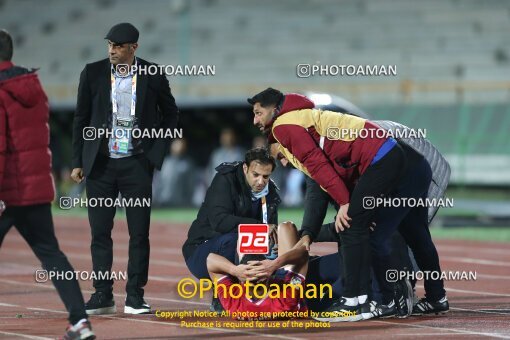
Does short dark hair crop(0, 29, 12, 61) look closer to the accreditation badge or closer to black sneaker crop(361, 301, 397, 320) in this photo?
the accreditation badge

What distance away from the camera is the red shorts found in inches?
344

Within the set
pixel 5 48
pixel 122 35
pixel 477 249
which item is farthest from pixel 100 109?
pixel 477 249

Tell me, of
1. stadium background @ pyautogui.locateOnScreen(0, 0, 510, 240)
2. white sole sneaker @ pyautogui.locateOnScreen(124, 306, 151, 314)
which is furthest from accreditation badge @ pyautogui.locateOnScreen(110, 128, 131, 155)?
stadium background @ pyautogui.locateOnScreen(0, 0, 510, 240)

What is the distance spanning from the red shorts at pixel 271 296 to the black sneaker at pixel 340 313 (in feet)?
0.84

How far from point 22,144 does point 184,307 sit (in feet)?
9.71

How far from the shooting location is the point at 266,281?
886 cm

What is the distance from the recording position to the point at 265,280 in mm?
8844

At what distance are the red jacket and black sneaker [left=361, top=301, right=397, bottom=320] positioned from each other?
2.66 meters

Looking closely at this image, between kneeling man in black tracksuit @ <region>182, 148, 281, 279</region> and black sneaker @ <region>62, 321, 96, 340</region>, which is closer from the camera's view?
black sneaker @ <region>62, 321, 96, 340</region>

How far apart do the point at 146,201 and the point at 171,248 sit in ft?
25.3

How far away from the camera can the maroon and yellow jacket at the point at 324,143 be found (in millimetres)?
8359

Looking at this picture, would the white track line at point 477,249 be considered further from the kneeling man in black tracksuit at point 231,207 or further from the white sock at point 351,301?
the white sock at point 351,301

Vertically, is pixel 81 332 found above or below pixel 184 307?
below

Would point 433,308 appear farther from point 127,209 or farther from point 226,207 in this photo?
point 127,209
